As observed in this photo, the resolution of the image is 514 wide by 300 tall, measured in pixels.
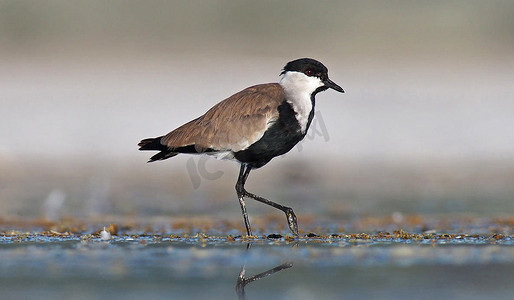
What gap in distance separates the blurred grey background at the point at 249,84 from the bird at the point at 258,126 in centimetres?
154

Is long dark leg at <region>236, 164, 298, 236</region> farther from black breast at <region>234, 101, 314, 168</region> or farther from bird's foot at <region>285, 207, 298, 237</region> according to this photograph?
black breast at <region>234, 101, 314, 168</region>

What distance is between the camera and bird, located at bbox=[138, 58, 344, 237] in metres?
8.57

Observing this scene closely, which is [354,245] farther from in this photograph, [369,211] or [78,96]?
[78,96]

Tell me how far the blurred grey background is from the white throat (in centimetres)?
166

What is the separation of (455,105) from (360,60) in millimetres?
4525

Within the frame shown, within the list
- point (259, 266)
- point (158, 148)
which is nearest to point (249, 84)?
point (158, 148)

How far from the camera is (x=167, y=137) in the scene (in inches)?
359

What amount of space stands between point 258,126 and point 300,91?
523 millimetres

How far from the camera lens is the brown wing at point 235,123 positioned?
28.3 ft

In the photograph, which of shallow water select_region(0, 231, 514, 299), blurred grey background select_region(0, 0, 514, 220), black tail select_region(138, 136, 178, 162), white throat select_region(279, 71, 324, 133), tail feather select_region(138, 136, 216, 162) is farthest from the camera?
blurred grey background select_region(0, 0, 514, 220)

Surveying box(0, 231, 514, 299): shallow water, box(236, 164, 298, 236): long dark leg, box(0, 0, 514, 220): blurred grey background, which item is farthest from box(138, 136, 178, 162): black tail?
box(0, 0, 514, 220): blurred grey background

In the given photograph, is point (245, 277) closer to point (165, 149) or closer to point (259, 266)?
point (259, 266)

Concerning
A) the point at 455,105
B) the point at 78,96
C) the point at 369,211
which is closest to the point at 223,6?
the point at 78,96

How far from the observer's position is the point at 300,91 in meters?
8.81
